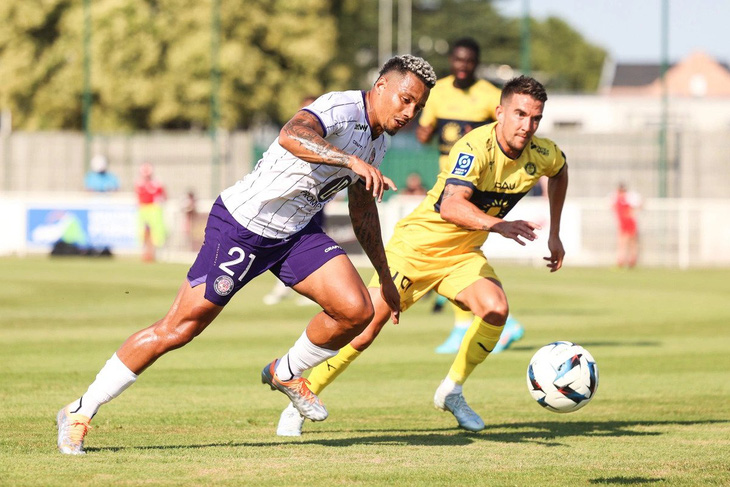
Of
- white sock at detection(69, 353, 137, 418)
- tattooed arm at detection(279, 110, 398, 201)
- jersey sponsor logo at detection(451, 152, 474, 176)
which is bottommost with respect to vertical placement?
white sock at detection(69, 353, 137, 418)

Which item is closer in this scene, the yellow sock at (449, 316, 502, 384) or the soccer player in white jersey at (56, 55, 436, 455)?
the soccer player in white jersey at (56, 55, 436, 455)

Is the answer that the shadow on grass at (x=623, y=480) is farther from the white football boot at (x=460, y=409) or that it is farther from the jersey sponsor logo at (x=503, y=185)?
the jersey sponsor logo at (x=503, y=185)

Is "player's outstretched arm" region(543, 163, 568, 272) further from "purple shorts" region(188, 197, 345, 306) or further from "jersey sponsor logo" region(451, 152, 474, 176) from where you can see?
"purple shorts" region(188, 197, 345, 306)

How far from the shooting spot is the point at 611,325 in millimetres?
16578

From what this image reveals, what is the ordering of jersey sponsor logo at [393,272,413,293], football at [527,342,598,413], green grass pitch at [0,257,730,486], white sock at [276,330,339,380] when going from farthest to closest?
jersey sponsor logo at [393,272,413,293] < football at [527,342,598,413] < white sock at [276,330,339,380] < green grass pitch at [0,257,730,486]

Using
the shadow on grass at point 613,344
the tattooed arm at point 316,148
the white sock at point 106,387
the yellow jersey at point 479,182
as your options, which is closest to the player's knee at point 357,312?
the tattooed arm at point 316,148

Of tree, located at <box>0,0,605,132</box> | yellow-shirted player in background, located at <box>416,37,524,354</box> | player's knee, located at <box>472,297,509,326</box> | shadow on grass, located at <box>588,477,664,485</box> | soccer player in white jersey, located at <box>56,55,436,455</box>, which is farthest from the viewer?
tree, located at <box>0,0,605,132</box>

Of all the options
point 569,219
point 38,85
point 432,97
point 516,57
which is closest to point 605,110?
point 516,57

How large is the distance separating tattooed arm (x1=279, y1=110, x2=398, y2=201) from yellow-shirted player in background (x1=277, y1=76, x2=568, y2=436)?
4.95 ft

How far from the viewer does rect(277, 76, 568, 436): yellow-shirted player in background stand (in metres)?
8.42

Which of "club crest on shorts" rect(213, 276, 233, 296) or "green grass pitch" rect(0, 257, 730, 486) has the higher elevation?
"club crest on shorts" rect(213, 276, 233, 296)

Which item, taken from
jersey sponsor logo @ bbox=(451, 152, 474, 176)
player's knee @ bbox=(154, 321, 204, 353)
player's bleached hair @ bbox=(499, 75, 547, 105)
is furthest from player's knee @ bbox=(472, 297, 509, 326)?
player's knee @ bbox=(154, 321, 204, 353)

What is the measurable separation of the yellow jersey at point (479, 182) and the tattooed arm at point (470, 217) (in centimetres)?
9

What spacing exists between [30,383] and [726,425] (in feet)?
17.9
